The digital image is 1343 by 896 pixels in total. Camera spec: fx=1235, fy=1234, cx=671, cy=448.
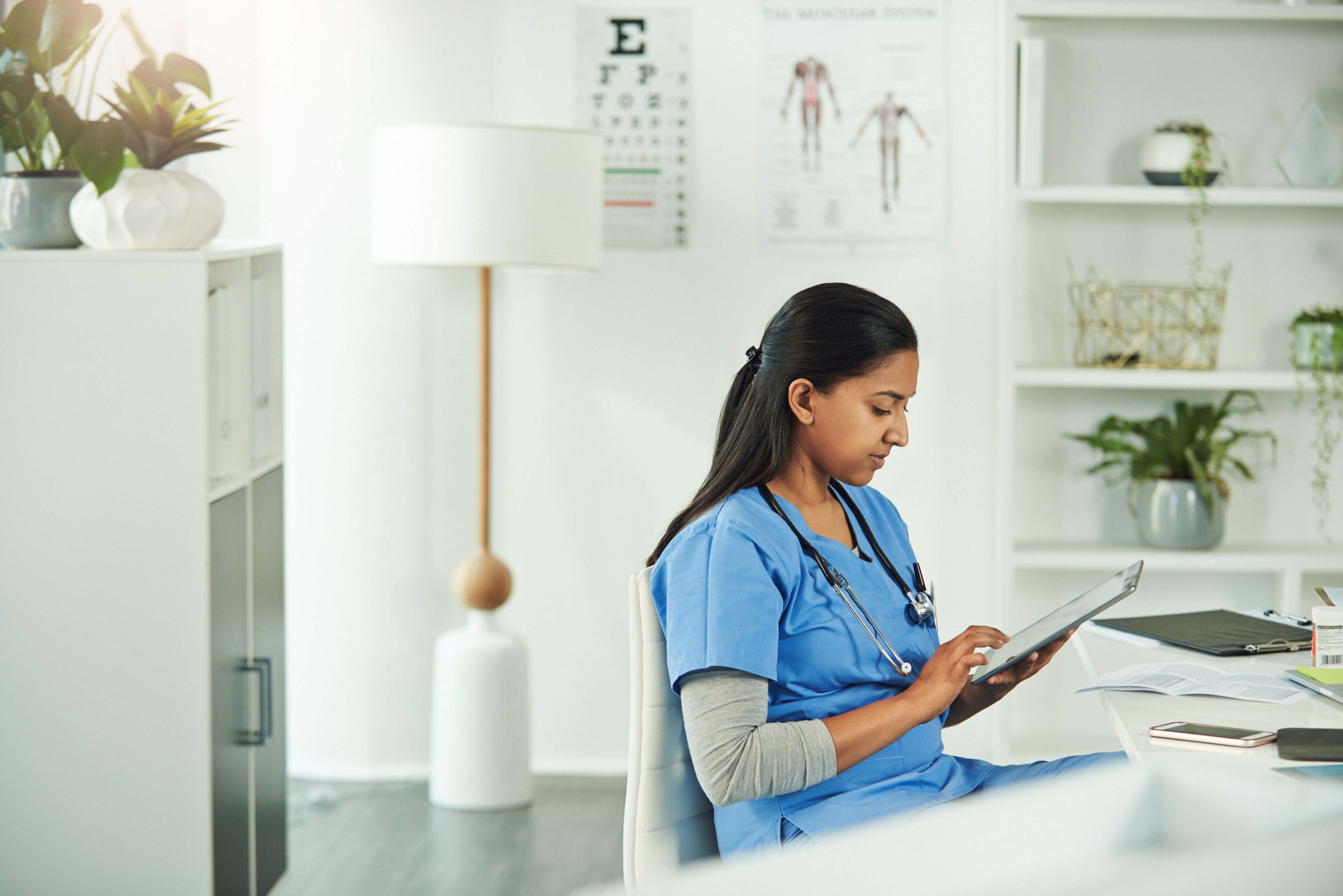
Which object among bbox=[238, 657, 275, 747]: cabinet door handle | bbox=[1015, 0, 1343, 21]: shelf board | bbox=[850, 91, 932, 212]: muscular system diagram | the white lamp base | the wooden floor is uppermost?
bbox=[1015, 0, 1343, 21]: shelf board

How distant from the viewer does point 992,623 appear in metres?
3.09

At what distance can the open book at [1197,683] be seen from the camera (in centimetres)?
154

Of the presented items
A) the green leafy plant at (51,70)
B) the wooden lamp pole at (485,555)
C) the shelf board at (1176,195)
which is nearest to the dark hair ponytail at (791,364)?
the green leafy plant at (51,70)

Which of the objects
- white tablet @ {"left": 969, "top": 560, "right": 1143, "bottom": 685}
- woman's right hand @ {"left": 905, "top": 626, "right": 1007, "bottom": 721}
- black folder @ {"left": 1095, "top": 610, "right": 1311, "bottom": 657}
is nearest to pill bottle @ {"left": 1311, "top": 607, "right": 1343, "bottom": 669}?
black folder @ {"left": 1095, "top": 610, "right": 1311, "bottom": 657}

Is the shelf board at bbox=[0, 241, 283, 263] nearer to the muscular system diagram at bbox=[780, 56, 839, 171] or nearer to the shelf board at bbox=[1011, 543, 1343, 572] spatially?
the muscular system diagram at bbox=[780, 56, 839, 171]

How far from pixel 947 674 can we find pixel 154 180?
1.42 m

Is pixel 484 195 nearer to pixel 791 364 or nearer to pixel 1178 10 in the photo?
pixel 791 364

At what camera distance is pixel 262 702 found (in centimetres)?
221

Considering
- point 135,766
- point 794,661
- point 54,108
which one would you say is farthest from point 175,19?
point 794,661

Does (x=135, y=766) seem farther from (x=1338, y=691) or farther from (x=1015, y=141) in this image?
(x=1015, y=141)

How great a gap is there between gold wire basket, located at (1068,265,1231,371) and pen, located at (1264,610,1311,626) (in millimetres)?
1068

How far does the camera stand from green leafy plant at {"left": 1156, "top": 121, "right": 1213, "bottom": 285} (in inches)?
115

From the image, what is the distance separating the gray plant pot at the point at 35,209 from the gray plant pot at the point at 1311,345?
8.69 ft

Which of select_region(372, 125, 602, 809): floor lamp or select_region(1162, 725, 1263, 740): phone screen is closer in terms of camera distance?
select_region(1162, 725, 1263, 740): phone screen
